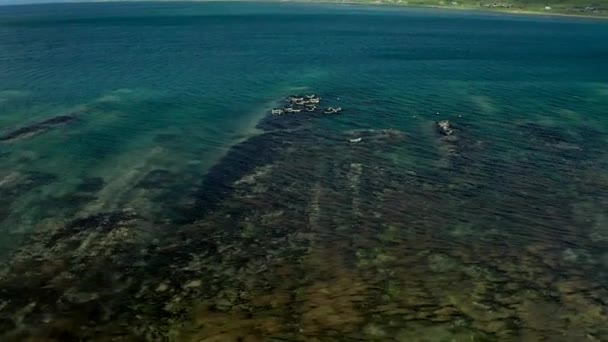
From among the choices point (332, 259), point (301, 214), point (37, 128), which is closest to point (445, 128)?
point (301, 214)

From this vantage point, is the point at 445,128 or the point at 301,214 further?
the point at 445,128

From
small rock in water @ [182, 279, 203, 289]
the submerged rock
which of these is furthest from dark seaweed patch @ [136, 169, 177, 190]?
the submerged rock

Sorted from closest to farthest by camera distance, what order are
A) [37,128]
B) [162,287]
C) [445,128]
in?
1. [162,287]
2. [445,128]
3. [37,128]

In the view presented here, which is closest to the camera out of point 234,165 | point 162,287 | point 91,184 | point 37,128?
point 162,287

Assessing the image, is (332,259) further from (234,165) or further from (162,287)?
(234,165)

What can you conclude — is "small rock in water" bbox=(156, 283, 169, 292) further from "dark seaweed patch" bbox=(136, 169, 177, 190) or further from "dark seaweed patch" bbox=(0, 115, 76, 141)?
"dark seaweed patch" bbox=(0, 115, 76, 141)

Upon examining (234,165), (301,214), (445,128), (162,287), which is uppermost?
(445,128)
